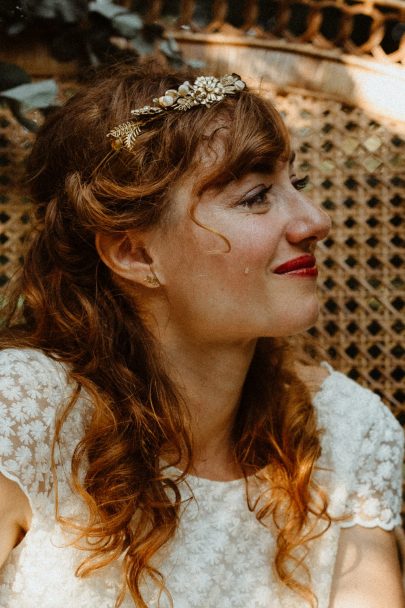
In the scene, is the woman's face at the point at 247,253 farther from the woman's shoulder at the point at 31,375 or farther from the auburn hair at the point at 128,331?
the woman's shoulder at the point at 31,375

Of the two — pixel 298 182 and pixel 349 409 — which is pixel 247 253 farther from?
pixel 349 409

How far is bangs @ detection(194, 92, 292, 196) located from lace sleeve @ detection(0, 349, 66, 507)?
476mm

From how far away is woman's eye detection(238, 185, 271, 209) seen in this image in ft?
4.73

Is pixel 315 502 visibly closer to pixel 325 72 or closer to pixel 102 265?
pixel 102 265

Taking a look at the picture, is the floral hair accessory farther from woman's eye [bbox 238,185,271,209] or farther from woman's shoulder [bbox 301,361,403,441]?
woman's shoulder [bbox 301,361,403,441]

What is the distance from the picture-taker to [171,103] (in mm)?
1467

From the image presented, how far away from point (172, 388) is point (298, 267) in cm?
→ 39

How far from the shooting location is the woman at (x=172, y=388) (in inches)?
55.9

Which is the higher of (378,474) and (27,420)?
(27,420)

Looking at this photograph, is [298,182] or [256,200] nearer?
[256,200]

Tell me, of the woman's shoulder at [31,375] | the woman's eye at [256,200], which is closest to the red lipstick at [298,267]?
the woman's eye at [256,200]

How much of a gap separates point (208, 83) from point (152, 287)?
0.43 meters

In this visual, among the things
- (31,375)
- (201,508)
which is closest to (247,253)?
(31,375)

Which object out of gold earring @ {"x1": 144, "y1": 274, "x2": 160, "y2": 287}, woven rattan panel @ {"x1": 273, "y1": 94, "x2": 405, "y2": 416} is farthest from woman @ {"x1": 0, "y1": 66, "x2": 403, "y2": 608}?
woven rattan panel @ {"x1": 273, "y1": 94, "x2": 405, "y2": 416}
